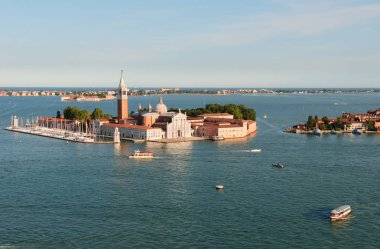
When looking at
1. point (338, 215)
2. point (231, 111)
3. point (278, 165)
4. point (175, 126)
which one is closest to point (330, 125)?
point (231, 111)

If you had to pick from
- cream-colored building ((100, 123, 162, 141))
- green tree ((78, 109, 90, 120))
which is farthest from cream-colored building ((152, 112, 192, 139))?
green tree ((78, 109, 90, 120))

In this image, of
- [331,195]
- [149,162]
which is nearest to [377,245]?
[331,195]

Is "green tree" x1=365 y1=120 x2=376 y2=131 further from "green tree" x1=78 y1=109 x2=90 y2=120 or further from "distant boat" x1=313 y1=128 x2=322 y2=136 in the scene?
"green tree" x1=78 y1=109 x2=90 y2=120

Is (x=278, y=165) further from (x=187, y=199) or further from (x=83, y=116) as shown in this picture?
(x=83, y=116)

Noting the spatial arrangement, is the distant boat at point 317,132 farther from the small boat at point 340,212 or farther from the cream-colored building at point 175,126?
the small boat at point 340,212

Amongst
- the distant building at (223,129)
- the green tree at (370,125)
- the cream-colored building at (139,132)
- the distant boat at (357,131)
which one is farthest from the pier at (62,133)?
the green tree at (370,125)

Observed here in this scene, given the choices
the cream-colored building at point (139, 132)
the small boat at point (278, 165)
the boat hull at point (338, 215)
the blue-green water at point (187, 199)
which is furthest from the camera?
the cream-colored building at point (139, 132)
